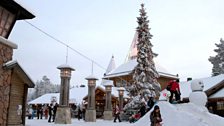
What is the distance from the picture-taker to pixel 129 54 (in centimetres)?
4788

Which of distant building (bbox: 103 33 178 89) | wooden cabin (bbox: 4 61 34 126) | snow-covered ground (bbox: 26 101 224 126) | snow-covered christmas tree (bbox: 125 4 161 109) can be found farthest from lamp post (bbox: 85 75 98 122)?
distant building (bbox: 103 33 178 89)

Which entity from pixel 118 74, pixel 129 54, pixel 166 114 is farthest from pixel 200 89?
pixel 129 54

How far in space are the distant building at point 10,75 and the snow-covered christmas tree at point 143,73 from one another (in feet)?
45.4

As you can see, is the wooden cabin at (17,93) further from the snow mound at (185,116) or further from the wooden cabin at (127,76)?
the wooden cabin at (127,76)

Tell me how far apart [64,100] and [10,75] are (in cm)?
873

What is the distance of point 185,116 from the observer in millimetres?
14609

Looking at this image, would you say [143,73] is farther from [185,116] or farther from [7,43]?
[7,43]

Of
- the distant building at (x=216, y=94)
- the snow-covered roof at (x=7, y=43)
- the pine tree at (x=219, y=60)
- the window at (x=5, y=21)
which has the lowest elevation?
the distant building at (x=216, y=94)

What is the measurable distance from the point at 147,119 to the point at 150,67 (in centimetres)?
1167

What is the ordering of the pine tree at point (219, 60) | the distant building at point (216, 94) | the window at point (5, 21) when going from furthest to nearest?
the pine tree at point (219, 60) → the distant building at point (216, 94) → the window at point (5, 21)

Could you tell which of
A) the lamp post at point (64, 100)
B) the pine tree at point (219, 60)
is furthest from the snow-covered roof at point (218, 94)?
the pine tree at point (219, 60)

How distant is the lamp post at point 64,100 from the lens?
1924 centimetres

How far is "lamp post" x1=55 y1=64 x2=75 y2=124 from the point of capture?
63.1 ft

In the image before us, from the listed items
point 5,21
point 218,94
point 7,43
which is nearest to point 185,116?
point 7,43
